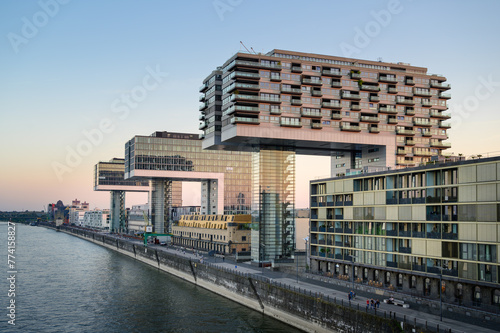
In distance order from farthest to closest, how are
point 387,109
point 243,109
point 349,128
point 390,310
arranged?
point 387,109 < point 349,128 < point 243,109 < point 390,310

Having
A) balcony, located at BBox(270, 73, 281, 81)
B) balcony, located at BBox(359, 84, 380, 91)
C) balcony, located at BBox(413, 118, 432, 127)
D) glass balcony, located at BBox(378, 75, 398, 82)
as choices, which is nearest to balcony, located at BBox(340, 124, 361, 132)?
balcony, located at BBox(359, 84, 380, 91)

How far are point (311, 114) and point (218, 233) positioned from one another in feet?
154

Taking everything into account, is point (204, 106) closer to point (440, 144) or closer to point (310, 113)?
point (310, 113)

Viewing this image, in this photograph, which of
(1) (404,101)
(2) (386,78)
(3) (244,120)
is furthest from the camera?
(1) (404,101)

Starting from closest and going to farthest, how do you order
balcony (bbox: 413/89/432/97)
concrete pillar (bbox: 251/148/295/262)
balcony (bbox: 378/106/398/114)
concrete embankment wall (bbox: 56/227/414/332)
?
1. concrete embankment wall (bbox: 56/227/414/332)
2. concrete pillar (bbox: 251/148/295/262)
3. balcony (bbox: 378/106/398/114)
4. balcony (bbox: 413/89/432/97)

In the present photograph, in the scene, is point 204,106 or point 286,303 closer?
point 286,303

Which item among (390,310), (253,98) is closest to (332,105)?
(253,98)

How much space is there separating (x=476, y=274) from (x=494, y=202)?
8.79 meters

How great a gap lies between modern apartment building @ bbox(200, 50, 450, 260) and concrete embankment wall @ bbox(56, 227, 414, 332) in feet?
62.3

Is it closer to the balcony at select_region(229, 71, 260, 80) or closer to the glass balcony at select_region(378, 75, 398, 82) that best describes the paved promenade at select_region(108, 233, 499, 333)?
the balcony at select_region(229, 71, 260, 80)

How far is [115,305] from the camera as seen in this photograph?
80.8 meters

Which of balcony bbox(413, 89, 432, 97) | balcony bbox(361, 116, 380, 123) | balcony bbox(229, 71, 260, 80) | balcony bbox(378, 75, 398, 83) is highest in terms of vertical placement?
balcony bbox(378, 75, 398, 83)

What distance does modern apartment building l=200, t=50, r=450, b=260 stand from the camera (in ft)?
363

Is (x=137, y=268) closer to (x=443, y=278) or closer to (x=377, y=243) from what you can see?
(x=377, y=243)
